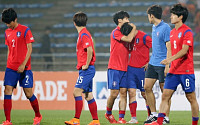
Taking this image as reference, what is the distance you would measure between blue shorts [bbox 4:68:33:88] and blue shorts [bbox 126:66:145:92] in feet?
6.39

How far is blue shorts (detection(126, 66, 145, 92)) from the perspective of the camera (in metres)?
8.55

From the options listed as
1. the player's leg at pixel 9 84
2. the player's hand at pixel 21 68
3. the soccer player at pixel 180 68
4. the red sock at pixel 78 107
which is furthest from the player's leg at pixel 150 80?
the player's leg at pixel 9 84

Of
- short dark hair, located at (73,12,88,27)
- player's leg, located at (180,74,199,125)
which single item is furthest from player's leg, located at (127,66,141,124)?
player's leg, located at (180,74,199,125)

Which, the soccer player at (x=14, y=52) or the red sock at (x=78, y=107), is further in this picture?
the soccer player at (x=14, y=52)

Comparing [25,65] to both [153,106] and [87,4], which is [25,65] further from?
[87,4]

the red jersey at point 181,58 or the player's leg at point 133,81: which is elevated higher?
the red jersey at point 181,58

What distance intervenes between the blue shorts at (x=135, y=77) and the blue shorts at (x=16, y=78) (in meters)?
1.95

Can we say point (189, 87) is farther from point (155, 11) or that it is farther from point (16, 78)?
point (16, 78)

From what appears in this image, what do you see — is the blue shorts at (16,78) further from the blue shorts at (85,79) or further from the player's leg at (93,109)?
the player's leg at (93,109)

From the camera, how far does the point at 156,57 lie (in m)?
8.12

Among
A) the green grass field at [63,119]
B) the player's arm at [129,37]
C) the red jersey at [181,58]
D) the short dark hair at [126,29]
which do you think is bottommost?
the green grass field at [63,119]

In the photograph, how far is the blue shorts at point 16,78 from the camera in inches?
305

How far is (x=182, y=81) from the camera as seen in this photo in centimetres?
684

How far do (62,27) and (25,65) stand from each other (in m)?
12.0
